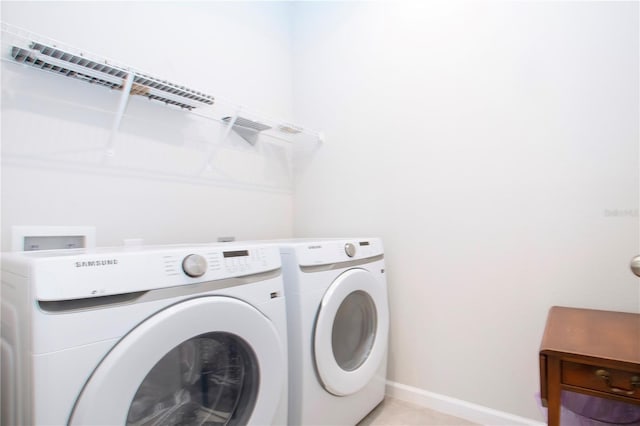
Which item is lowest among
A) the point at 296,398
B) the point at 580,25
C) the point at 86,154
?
the point at 296,398

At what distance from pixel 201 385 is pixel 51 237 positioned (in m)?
0.77

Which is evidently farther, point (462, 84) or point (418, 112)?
point (418, 112)

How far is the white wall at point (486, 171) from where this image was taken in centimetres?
131

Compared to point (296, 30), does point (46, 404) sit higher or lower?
lower

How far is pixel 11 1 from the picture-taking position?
3.76 feet

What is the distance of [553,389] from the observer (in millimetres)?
901

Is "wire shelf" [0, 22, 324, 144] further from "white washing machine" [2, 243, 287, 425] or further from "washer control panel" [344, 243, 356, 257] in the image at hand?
"washer control panel" [344, 243, 356, 257]

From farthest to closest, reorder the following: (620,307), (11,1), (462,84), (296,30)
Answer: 1. (296,30)
2. (462,84)
3. (620,307)
4. (11,1)

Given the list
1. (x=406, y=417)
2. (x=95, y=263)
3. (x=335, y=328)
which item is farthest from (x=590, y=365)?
(x=95, y=263)

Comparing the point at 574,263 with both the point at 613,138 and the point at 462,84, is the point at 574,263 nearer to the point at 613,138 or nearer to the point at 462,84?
the point at 613,138

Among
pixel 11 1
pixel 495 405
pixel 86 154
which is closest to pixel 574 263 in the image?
pixel 495 405

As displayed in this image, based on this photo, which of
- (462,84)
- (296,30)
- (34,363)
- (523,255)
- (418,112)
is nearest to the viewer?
(34,363)

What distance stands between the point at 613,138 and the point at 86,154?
202 cm

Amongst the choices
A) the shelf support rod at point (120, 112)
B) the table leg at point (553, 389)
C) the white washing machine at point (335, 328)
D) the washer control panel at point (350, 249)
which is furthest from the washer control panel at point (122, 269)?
the table leg at point (553, 389)
